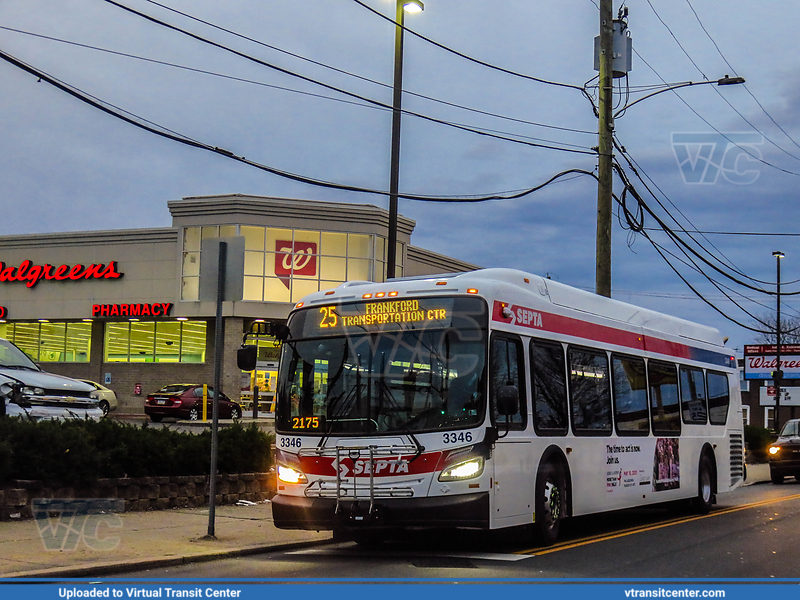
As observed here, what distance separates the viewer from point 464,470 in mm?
10320

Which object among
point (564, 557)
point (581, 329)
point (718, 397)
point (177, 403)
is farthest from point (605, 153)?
point (177, 403)

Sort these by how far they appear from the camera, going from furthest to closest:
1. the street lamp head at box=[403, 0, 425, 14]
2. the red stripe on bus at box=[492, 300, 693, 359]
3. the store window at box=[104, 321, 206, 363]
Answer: the store window at box=[104, 321, 206, 363] < the street lamp head at box=[403, 0, 425, 14] < the red stripe on bus at box=[492, 300, 693, 359]

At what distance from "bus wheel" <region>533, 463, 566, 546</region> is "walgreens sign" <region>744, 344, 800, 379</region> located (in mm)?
49191

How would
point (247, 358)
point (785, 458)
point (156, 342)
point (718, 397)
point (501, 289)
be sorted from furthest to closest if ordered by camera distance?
point (156, 342)
point (785, 458)
point (718, 397)
point (247, 358)
point (501, 289)

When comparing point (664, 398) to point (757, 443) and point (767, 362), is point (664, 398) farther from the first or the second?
point (767, 362)

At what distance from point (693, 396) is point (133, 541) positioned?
33.5 feet

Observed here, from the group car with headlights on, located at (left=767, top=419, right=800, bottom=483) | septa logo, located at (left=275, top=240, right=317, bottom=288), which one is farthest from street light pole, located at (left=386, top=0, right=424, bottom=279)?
septa logo, located at (left=275, top=240, right=317, bottom=288)

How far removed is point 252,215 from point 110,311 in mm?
8104

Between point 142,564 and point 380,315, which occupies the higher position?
point 380,315

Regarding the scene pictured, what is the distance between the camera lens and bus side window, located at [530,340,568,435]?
11.7 metres

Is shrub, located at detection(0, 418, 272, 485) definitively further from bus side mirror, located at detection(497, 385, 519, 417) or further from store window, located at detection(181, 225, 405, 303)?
store window, located at detection(181, 225, 405, 303)

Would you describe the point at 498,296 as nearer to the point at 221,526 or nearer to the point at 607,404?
the point at 607,404

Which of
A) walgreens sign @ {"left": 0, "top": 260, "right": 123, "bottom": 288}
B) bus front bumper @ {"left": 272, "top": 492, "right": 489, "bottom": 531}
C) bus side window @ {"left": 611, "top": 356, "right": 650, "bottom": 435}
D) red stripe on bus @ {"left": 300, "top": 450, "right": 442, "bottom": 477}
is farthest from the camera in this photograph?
walgreens sign @ {"left": 0, "top": 260, "right": 123, "bottom": 288}

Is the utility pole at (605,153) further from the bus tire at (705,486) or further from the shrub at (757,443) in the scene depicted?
the shrub at (757,443)
